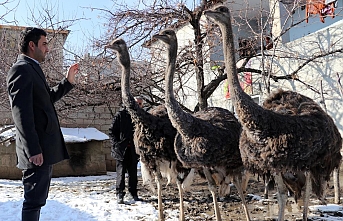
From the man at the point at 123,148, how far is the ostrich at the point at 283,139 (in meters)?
2.71

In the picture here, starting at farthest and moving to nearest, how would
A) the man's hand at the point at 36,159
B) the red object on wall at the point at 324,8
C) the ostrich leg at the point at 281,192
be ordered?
1. the red object on wall at the point at 324,8
2. the ostrich leg at the point at 281,192
3. the man's hand at the point at 36,159

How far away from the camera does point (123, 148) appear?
250 inches

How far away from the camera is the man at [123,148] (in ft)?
20.9

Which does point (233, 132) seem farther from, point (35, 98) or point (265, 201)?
point (35, 98)

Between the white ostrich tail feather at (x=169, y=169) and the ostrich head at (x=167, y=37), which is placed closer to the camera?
the ostrich head at (x=167, y=37)

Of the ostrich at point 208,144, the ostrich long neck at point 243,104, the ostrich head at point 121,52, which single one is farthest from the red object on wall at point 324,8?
the ostrich long neck at point 243,104

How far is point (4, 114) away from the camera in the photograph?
10711 mm

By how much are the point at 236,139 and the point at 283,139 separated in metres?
1.16

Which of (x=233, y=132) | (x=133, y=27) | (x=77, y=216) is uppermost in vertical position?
(x=133, y=27)

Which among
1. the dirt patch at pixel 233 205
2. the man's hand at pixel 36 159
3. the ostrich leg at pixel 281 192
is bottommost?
the dirt patch at pixel 233 205

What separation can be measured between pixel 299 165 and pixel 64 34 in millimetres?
8074

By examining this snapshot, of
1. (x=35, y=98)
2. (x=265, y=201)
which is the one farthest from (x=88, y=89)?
(x=35, y=98)

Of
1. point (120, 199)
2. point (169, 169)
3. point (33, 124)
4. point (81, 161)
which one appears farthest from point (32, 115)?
point (81, 161)

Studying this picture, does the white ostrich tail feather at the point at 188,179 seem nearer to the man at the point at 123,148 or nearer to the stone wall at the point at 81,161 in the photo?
the man at the point at 123,148
